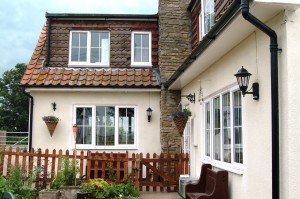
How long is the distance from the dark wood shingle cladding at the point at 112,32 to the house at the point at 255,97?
544 centimetres

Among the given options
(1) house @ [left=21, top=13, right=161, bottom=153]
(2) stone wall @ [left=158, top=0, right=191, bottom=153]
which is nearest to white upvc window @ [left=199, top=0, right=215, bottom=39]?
(2) stone wall @ [left=158, top=0, right=191, bottom=153]

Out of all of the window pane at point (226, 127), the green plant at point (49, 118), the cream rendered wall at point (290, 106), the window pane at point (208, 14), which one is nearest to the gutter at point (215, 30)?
the cream rendered wall at point (290, 106)

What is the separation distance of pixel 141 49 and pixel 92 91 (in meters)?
2.65

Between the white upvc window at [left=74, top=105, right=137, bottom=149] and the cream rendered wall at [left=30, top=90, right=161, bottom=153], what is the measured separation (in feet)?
0.67

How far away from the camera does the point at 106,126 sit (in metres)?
12.8

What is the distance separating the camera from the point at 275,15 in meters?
4.82

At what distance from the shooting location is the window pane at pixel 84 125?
41.6ft

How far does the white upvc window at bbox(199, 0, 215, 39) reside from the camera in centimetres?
1002

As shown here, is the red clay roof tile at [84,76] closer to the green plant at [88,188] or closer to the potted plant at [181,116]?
the potted plant at [181,116]

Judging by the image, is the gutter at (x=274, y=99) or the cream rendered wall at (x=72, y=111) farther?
the cream rendered wall at (x=72, y=111)

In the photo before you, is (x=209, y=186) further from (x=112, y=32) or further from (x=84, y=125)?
(x=112, y=32)

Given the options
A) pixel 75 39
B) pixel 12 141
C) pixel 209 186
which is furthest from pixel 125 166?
pixel 12 141

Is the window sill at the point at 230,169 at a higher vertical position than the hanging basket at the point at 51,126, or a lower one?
lower

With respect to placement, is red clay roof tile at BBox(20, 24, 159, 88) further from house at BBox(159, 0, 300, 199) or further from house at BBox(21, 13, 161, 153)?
house at BBox(159, 0, 300, 199)
